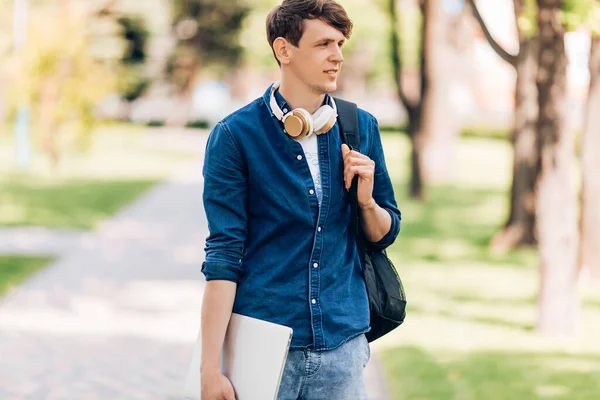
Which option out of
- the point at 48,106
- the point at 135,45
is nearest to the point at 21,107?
the point at 48,106

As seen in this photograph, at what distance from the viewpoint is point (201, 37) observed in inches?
2136

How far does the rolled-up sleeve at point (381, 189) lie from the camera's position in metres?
2.95

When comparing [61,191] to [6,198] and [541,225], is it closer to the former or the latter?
[6,198]

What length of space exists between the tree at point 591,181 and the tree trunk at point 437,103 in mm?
8755

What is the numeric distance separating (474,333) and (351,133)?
5.46m

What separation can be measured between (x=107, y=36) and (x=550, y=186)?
2315 cm

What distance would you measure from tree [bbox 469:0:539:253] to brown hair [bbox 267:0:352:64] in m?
9.84

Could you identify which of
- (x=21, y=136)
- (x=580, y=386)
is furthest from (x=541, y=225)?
(x=21, y=136)

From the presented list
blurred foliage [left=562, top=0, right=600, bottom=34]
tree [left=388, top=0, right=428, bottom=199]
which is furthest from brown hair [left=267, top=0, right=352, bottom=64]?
tree [left=388, top=0, right=428, bottom=199]

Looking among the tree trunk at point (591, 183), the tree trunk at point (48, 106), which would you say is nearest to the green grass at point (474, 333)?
the tree trunk at point (591, 183)

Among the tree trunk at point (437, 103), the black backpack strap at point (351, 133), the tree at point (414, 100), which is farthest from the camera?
the tree trunk at point (437, 103)

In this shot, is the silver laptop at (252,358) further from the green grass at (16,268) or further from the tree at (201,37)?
the tree at (201,37)

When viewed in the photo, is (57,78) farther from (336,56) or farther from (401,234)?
(336,56)

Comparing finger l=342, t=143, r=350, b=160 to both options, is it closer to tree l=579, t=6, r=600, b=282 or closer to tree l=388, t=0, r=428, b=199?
tree l=579, t=6, r=600, b=282
